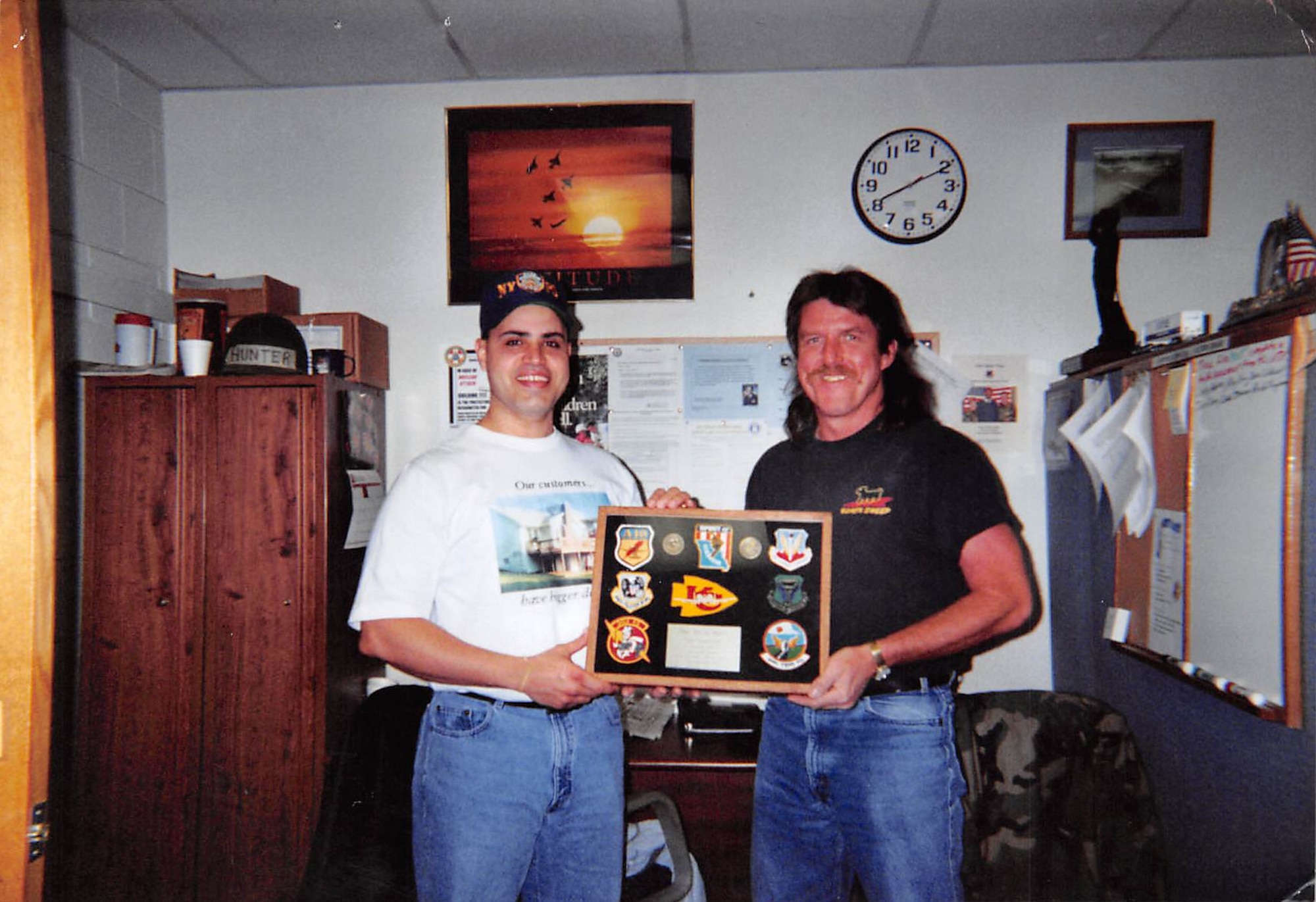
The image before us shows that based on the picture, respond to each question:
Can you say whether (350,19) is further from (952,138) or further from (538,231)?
(952,138)

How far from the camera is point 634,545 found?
55.8 inches

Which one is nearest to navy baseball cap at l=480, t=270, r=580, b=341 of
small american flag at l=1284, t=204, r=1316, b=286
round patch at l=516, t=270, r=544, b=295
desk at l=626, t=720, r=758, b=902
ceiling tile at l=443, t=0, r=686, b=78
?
round patch at l=516, t=270, r=544, b=295

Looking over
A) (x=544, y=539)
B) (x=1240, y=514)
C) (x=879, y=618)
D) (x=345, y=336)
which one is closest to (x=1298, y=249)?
(x=1240, y=514)

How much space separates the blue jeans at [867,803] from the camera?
1.34m

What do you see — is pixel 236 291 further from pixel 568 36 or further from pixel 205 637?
pixel 568 36

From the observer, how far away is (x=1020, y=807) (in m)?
1.90

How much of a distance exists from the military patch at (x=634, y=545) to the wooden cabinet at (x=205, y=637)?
1.16m

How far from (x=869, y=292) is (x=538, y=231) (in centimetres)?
139

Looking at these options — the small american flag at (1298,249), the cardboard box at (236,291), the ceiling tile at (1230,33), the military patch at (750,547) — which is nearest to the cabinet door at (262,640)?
the cardboard box at (236,291)

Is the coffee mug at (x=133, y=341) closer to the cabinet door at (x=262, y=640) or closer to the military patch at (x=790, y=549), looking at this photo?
the cabinet door at (x=262, y=640)

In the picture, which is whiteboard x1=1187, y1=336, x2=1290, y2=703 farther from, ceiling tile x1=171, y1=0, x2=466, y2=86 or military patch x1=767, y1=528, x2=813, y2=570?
ceiling tile x1=171, y1=0, x2=466, y2=86

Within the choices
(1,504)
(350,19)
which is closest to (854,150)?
(350,19)

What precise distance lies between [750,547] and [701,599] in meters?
0.15

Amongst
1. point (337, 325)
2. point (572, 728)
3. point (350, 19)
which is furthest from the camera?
point (337, 325)
